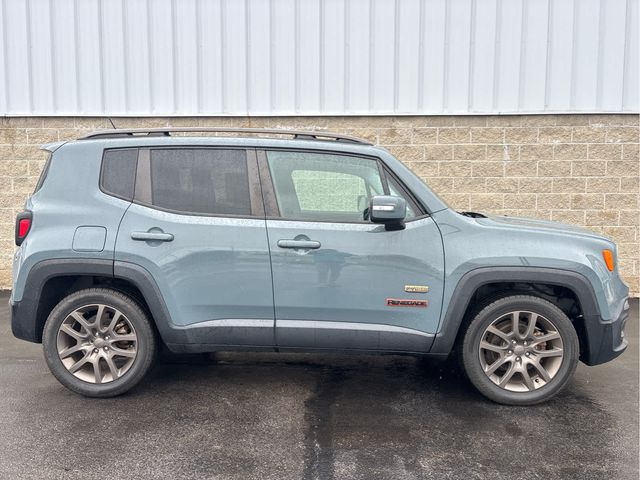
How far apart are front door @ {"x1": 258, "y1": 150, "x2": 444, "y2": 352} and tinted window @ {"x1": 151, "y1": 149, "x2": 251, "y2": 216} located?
212 mm

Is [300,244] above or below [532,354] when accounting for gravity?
above

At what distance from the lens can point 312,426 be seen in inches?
150

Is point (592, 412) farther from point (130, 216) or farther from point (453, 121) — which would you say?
point (453, 121)

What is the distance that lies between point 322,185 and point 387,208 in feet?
2.05

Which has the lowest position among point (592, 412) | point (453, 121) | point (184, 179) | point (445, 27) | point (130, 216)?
point (592, 412)

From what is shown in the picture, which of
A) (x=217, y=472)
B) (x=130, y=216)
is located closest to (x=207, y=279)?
(x=130, y=216)

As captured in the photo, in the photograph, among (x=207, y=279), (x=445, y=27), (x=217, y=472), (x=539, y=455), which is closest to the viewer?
(x=217, y=472)

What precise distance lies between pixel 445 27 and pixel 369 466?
6117 millimetres

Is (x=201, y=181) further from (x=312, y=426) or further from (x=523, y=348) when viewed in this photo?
(x=523, y=348)

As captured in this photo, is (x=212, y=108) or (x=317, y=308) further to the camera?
(x=212, y=108)

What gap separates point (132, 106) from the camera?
8008 millimetres

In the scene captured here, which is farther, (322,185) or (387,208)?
(322,185)

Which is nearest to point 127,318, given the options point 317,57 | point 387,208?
point 387,208

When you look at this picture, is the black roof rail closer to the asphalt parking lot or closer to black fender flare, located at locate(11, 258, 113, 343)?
black fender flare, located at locate(11, 258, 113, 343)
